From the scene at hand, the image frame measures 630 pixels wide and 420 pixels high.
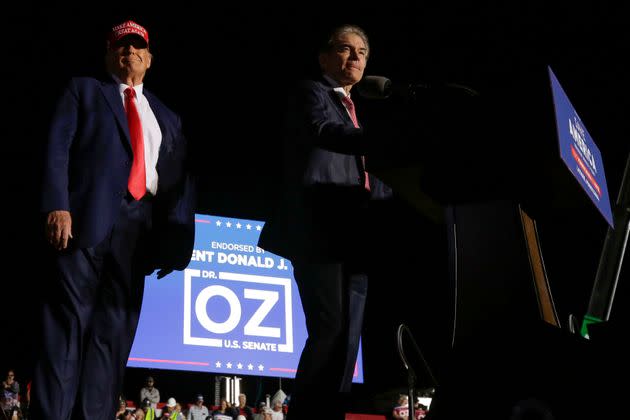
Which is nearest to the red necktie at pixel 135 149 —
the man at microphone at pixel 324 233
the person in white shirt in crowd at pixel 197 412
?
the man at microphone at pixel 324 233

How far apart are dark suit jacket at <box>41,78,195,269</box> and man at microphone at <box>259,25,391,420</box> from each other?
0.29 m

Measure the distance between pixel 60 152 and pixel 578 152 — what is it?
1318 mm

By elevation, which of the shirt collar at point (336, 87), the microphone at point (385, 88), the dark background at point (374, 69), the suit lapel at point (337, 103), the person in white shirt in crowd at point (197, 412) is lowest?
the person in white shirt in crowd at point (197, 412)

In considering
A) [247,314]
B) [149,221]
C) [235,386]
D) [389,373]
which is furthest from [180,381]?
[149,221]

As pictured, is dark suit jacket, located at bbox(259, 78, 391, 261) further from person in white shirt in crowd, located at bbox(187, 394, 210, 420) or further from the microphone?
person in white shirt in crowd, located at bbox(187, 394, 210, 420)

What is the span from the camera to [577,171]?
176cm

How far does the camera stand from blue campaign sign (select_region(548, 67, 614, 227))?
1688 millimetres

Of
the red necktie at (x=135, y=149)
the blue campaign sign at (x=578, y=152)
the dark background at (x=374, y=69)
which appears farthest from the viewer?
the dark background at (x=374, y=69)

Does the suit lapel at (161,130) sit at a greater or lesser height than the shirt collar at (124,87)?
lesser

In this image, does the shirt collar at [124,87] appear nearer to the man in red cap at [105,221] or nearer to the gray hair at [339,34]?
the man in red cap at [105,221]

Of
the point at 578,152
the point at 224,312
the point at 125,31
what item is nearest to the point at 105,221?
the point at 125,31

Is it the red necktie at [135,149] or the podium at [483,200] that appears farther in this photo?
the red necktie at [135,149]

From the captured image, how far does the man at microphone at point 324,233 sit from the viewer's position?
6.77ft

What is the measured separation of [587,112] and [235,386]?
6.04 metres
